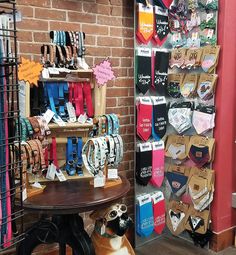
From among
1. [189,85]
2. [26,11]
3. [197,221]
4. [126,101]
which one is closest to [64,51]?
[26,11]

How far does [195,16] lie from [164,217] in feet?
5.80

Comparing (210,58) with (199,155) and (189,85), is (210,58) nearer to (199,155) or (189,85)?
(189,85)

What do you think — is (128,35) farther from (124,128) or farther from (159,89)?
(124,128)

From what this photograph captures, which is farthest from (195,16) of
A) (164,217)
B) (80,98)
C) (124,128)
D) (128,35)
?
(164,217)

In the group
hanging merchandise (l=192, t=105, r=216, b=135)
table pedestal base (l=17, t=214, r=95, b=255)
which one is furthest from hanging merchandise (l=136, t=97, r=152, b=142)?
table pedestal base (l=17, t=214, r=95, b=255)

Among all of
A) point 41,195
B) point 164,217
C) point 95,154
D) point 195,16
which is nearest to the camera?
point 41,195

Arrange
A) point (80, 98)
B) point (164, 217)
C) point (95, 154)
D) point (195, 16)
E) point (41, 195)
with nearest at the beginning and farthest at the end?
point (41, 195), point (95, 154), point (80, 98), point (195, 16), point (164, 217)

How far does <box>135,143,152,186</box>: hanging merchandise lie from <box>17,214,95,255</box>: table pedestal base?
3.23 feet

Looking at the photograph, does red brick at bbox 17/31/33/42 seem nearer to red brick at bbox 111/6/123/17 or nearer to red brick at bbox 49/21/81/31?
red brick at bbox 49/21/81/31

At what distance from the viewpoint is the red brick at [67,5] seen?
254 centimetres

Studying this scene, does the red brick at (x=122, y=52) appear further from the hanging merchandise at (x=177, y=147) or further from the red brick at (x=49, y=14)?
the hanging merchandise at (x=177, y=147)

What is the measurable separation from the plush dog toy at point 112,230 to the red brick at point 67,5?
1438 millimetres

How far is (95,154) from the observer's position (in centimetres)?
216

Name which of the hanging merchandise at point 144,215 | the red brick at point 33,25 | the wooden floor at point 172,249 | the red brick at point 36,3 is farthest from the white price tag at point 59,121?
the wooden floor at point 172,249
